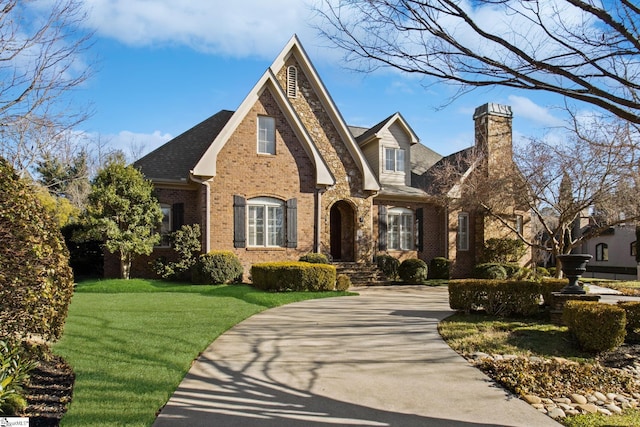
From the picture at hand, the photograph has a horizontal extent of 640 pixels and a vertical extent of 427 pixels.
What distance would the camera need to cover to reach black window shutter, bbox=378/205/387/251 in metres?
20.6

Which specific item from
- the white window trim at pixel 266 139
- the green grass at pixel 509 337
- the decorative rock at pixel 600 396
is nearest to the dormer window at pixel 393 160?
the white window trim at pixel 266 139

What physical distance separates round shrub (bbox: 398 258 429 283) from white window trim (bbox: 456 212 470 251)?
365cm

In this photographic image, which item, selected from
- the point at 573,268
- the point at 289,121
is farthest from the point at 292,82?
the point at 573,268

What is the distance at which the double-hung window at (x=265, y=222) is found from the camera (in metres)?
17.6

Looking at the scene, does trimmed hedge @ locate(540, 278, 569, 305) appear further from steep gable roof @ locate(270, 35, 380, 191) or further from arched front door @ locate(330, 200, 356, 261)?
steep gable roof @ locate(270, 35, 380, 191)

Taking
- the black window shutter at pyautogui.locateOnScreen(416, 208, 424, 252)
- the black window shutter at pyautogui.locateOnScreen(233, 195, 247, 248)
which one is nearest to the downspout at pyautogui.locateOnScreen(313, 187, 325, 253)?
the black window shutter at pyautogui.locateOnScreen(233, 195, 247, 248)

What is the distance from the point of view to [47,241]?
5.59 meters

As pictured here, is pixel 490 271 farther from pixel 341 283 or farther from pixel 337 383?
pixel 337 383

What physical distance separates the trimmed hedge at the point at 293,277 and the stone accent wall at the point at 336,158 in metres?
4.84

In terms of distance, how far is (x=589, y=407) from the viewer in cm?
512

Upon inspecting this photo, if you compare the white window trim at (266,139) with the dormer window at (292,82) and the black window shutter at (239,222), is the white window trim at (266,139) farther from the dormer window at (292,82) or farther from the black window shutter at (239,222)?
the dormer window at (292,82)

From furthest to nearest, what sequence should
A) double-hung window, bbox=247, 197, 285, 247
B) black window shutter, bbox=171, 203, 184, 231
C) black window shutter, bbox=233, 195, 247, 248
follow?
black window shutter, bbox=171, 203, 184, 231
double-hung window, bbox=247, 197, 285, 247
black window shutter, bbox=233, 195, 247, 248

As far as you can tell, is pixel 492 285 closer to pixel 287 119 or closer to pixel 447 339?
pixel 447 339

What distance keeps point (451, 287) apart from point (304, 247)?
8.13m
